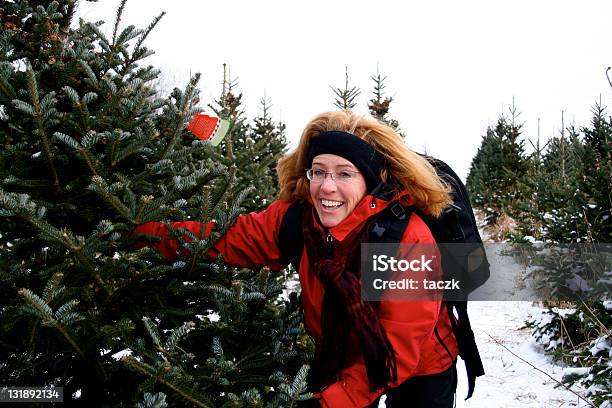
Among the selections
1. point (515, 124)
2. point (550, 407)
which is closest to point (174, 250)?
point (550, 407)

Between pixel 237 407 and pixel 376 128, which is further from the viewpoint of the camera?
pixel 376 128

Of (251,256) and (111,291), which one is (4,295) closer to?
(111,291)

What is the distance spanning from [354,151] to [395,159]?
0.22 m

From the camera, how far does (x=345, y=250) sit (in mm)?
2117

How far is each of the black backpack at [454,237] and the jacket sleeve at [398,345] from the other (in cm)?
36

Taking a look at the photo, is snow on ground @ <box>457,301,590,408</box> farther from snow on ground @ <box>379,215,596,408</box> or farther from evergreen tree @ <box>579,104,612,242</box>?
evergreen tree @ <box>579,104,612,242</box>

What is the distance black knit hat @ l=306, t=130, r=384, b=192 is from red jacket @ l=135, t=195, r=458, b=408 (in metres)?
0.14

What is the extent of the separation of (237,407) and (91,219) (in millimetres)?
1009

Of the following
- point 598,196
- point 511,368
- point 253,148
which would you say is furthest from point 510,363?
point 253,148

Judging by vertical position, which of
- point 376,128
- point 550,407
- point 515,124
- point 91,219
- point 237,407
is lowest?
point 550,407

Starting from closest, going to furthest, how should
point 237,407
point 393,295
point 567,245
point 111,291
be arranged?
point 237,407
point 111,291
point 393,295
point 567,245

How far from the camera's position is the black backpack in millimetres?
2199

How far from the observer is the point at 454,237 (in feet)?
→ 7.41

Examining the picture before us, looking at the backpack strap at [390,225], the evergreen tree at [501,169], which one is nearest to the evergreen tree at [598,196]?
the backpack strap at [390,225]
